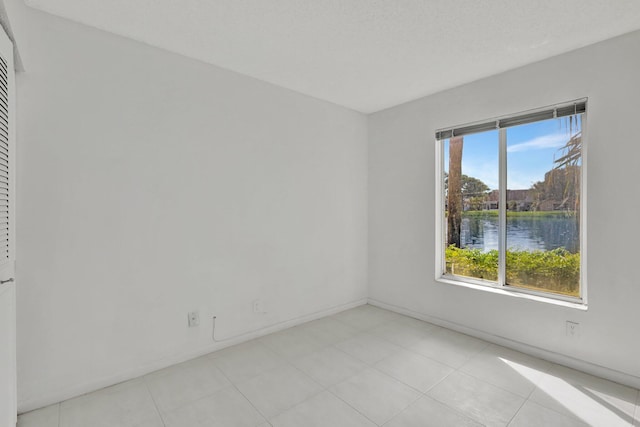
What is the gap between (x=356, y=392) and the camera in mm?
2053

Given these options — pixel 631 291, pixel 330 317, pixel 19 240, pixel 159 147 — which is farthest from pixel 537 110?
pixel 19 240

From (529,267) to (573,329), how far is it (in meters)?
0.57

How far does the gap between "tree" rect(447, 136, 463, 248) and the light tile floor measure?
113cm

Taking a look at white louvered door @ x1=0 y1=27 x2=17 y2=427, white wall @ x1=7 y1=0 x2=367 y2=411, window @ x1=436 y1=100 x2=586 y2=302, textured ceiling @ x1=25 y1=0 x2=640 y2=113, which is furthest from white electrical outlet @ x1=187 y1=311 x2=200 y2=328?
window @ x1=436 y1=100 x2=586 y2=302

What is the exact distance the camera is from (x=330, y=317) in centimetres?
345

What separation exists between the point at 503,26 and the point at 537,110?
88cm

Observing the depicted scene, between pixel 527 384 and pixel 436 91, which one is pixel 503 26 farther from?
pixel 527 384

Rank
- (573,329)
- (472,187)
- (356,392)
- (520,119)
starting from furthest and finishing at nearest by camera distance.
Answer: (472,187) < (520,119) < (573,329) < (356,392)

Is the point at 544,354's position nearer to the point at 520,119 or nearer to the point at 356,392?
the point at 356,392

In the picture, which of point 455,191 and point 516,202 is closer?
point 516,202

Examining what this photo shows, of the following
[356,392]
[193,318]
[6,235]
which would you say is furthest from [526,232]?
[6,235]

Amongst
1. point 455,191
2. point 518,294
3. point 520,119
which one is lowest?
point 518,294

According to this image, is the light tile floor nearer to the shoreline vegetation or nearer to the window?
the window

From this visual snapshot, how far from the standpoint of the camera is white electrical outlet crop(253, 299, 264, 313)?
2.86 m
